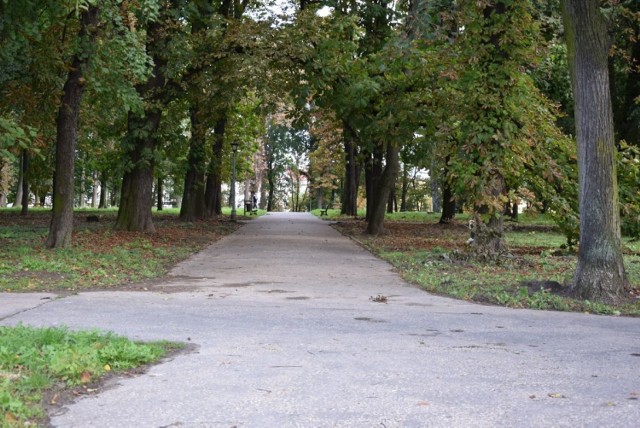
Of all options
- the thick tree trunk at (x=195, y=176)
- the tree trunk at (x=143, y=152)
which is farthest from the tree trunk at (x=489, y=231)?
the thick tree trunk at (x=195, y=176)

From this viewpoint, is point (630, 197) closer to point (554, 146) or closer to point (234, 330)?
point (554, 146)

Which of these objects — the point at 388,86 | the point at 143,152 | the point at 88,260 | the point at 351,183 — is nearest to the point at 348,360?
the point at 88,260

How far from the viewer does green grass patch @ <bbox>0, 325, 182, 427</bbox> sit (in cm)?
455

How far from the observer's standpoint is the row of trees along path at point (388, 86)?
1098 centimetres

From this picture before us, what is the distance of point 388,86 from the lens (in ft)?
66.2

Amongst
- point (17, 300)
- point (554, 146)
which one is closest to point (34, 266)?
point (17, 300)

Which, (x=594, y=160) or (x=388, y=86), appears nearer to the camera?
(x=594, y=160)

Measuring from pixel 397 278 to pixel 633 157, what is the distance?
26.9 feet

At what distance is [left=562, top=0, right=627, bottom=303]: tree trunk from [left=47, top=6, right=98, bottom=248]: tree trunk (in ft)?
35.8

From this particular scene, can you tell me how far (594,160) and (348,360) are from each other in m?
6.34

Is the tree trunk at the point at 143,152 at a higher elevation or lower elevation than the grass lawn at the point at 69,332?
higher

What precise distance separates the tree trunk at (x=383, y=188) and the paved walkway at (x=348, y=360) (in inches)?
539

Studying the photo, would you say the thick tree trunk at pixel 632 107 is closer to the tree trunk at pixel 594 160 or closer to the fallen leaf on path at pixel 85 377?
the tree trunk at pixel 594 160

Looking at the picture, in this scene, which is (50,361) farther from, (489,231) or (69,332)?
(489,231)
